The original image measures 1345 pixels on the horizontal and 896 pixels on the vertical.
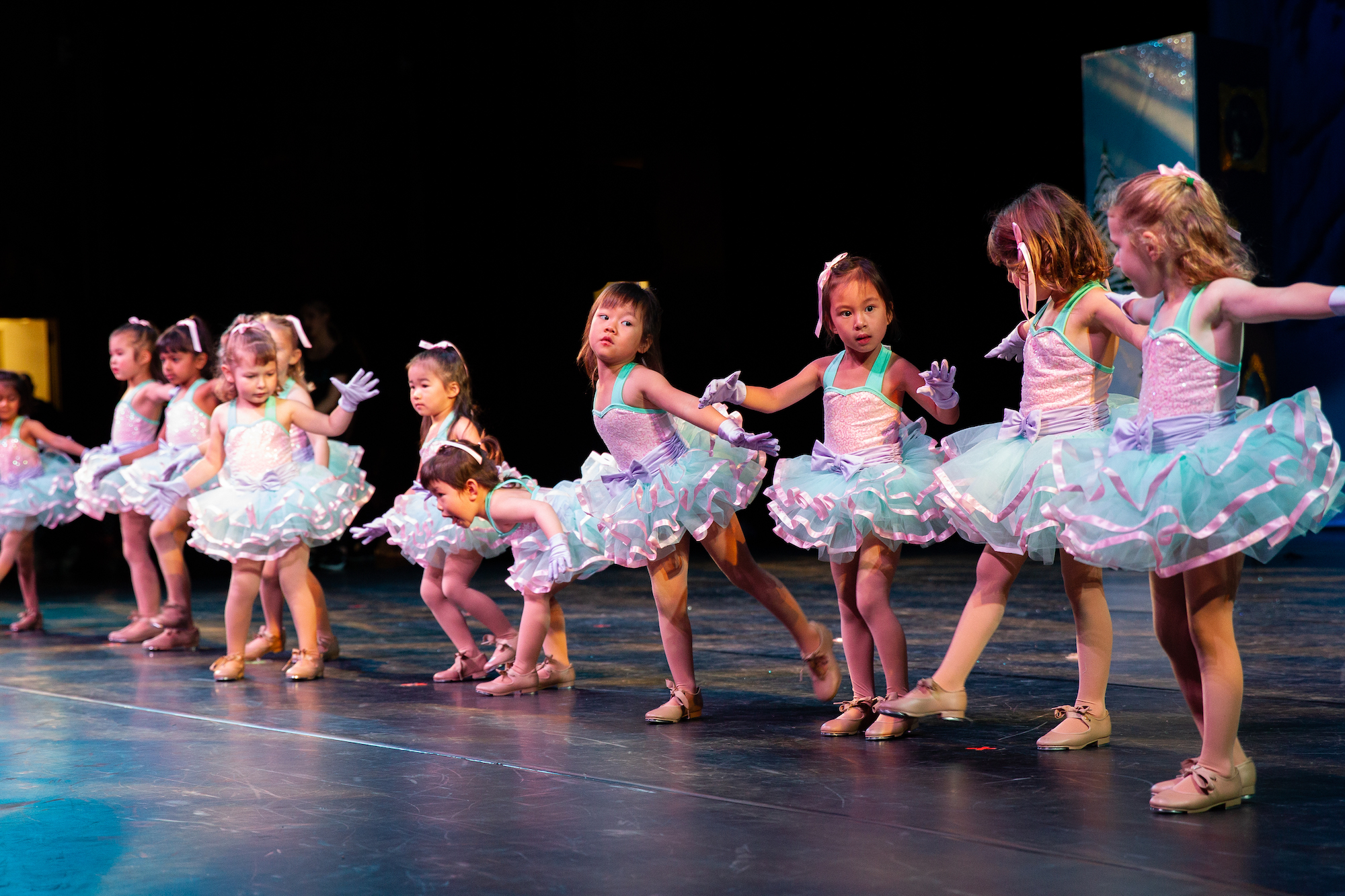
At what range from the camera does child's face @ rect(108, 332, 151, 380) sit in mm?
5961

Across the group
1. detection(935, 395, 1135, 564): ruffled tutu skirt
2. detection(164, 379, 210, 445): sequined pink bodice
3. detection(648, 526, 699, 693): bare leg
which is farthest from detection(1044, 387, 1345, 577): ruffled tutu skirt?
detection(164, 379, 210, 445): sequined pink bodice

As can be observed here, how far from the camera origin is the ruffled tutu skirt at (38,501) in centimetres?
619

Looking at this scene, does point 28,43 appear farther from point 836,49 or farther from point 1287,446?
point 1287,446

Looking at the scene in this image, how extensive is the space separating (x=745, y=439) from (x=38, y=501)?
3.98m

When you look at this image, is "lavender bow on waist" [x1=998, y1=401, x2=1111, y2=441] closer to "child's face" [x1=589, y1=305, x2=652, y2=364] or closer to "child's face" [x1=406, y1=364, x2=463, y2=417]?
"child's face" [x1=589, y1=305, x2=652, y2=364]

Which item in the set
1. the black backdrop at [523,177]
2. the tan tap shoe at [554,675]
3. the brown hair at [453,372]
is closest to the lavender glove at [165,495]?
the brown hair at [453,372]

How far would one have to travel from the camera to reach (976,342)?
9.98 meters

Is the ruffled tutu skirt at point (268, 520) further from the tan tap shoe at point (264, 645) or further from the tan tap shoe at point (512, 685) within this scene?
the tan tap shoe at point (512, 685)

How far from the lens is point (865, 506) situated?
3467 mm

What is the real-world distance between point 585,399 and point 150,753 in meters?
6.91

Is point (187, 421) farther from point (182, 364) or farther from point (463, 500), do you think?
point (463, 500)

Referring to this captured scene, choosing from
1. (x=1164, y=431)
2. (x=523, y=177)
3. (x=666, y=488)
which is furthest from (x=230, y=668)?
(x=523, y=177)

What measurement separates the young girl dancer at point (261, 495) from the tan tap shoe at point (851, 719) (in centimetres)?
186

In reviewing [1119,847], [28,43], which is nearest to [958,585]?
[1119,847]
